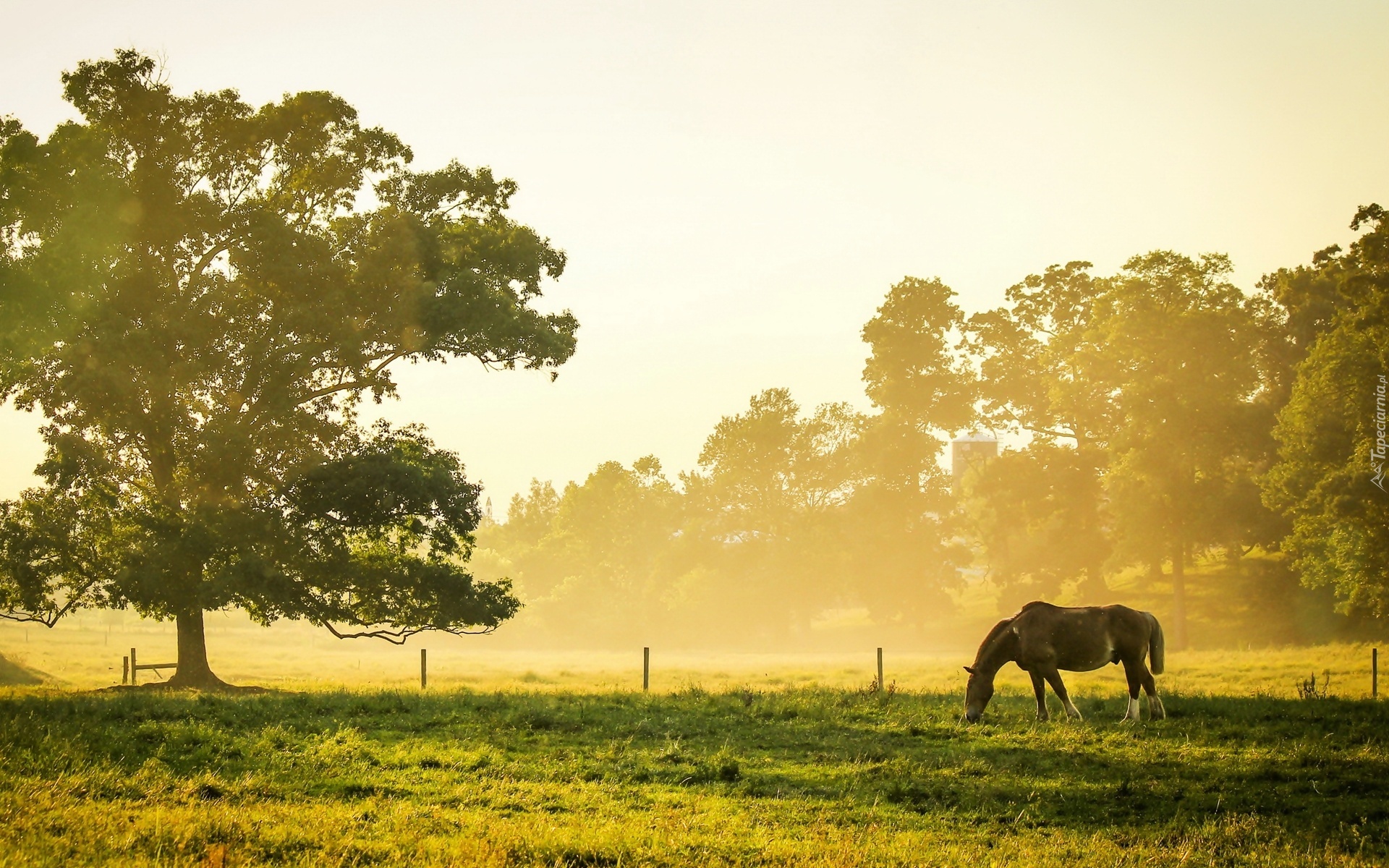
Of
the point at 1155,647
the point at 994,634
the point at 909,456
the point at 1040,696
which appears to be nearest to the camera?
the point at 1040,696

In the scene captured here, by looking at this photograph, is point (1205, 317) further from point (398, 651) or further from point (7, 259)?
point (398, 651)

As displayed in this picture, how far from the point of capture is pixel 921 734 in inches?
678

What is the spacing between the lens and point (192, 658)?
95.1 feet

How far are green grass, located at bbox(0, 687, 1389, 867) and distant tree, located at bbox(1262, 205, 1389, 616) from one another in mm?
22729

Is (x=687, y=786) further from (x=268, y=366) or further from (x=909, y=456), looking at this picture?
(x=909, y=456)

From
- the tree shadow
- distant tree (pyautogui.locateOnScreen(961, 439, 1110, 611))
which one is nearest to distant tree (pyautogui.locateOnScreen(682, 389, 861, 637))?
distant tree (pyautogui.locateOnScreen(961, 439, 1110, 611))

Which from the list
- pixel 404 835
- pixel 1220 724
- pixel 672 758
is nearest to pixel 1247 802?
pixel 1220 724

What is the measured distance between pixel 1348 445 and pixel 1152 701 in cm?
2901

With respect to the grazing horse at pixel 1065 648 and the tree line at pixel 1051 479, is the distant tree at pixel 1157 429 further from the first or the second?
the grazing horse at pixel 1065 648

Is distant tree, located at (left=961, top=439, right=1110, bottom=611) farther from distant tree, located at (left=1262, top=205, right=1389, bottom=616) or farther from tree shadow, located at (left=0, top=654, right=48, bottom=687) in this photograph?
tree shadow, located at (left=0, top=654, right=48, bottom=687)

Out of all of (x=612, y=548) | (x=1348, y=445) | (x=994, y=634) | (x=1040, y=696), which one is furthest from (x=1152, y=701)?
(x=612, y=548)

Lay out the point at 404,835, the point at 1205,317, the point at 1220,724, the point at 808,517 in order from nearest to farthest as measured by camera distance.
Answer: the point at 404,835, the point at 1220,724, the point at 1205,317, the point at 808,517

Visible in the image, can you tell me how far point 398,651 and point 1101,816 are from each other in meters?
96.9

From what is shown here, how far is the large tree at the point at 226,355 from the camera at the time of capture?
26.0 metres
